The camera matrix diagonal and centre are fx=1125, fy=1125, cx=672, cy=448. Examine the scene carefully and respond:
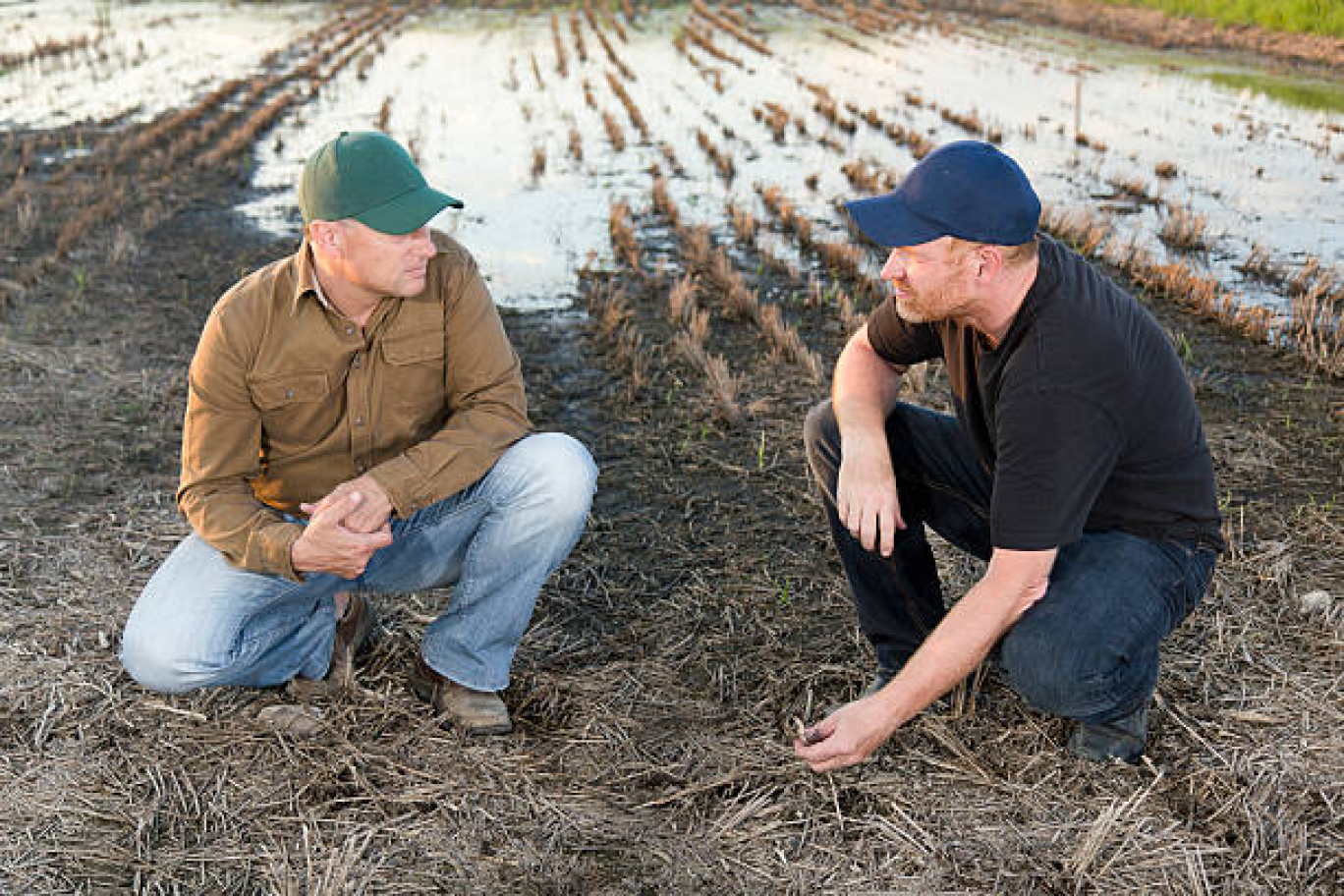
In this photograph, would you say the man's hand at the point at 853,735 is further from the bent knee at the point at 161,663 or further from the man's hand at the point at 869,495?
the bent knee at the point at 161,663

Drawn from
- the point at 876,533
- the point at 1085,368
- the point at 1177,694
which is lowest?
the point at 1177,694

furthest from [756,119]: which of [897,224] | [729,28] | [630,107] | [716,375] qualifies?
[897,224]

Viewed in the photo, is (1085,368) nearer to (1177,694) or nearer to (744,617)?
(1177,694)

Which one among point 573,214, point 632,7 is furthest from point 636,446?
point 632,7

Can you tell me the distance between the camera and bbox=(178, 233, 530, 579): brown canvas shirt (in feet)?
9.52

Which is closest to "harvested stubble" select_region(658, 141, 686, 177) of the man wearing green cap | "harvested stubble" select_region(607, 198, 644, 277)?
"harvested stubble" select_region(607, 198, 644, 277)

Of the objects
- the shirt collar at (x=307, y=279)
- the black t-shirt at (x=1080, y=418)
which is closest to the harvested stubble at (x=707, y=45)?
the shirt collar at (x=307, y=279)

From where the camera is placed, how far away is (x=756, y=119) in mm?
13984

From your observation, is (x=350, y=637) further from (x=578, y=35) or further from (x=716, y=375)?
(x=578, y=35)

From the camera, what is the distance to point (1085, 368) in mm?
2559

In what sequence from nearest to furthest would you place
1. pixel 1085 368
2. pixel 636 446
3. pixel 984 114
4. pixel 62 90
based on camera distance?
pixel 1085 368 → pixel 636 446 → pixel 984 114 → pixel 62 90

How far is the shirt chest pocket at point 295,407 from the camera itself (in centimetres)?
295

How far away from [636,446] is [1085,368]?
2.84 meters

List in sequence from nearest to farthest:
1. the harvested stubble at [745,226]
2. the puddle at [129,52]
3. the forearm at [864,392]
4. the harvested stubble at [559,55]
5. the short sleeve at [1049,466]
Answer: the short sleeve at [1049,466] < the forearm at [864,392] < the harvested stubble at [745,226] < the puddle at [129,52] < the harvested stubble at [559,55]
